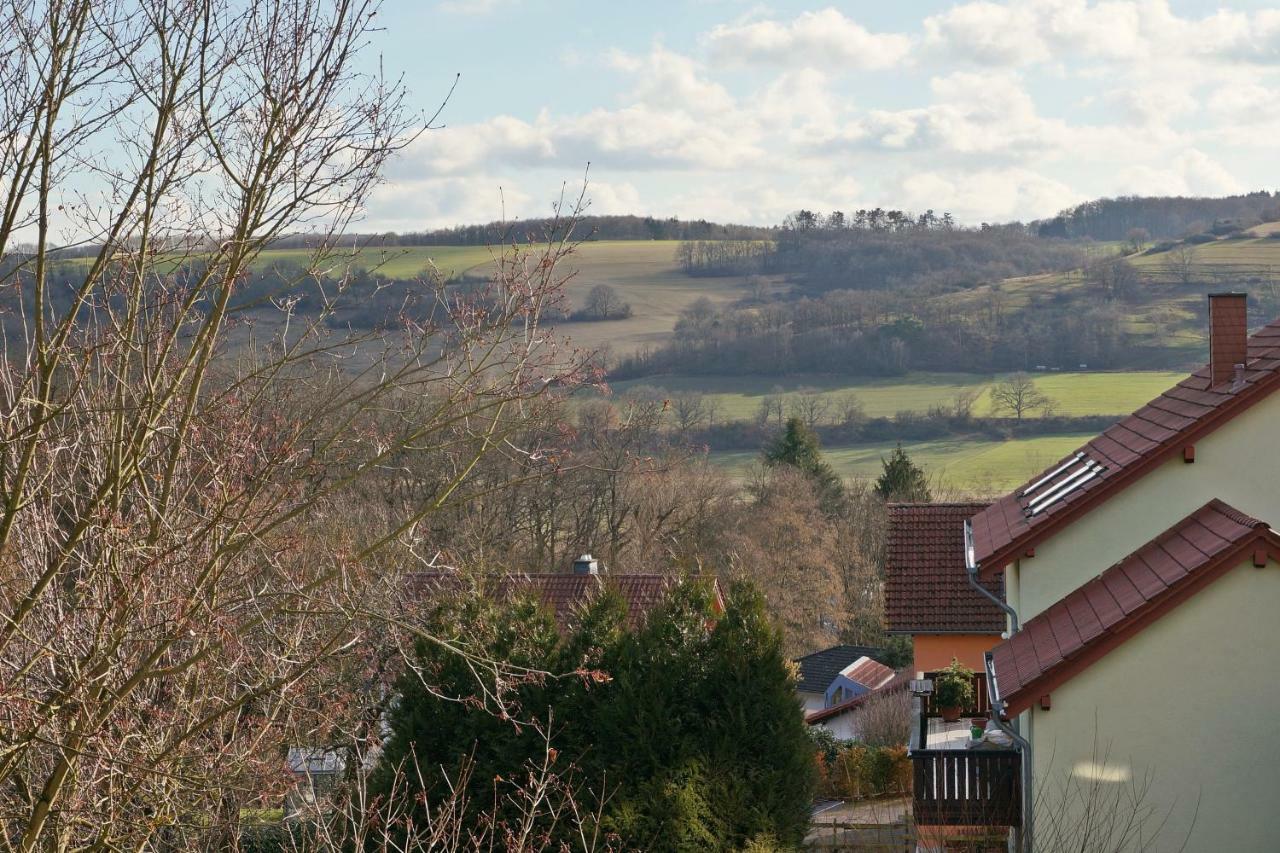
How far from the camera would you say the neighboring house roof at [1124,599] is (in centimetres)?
1077

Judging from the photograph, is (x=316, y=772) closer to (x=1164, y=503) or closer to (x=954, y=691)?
(x=954, y=691)

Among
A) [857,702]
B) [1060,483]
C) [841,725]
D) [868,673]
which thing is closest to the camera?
[1060,483]

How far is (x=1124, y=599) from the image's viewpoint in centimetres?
1181

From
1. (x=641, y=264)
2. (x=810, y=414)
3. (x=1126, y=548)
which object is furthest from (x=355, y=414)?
(x=641, y=264)

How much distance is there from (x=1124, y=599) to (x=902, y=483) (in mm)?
35011

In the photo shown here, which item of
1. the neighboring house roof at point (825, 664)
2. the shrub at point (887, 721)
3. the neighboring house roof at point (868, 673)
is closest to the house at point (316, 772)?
the shrub at point (887, 721)

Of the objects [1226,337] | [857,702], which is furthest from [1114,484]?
[857,702]

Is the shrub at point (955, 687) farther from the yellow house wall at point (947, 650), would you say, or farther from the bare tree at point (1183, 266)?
the bare tree at point (1183, 266)

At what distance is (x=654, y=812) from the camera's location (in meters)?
13.4

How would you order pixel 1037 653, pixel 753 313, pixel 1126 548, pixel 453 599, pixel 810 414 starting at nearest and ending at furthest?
pixel 1037 653 → pixel 1126 548 → pixel 453 599 → pixel 810 414 → pixel 753 313

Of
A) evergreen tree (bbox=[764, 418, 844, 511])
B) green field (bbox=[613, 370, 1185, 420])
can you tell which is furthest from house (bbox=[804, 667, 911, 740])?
green field (bbox=[613, 370, 1185, 420])

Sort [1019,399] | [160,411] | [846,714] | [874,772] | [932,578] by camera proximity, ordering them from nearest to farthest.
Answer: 1. [160,411]
2. [932,578]
3. [874,772]
4. [846,714]
5. [1019,399]

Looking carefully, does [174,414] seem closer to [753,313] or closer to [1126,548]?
[1126,548]

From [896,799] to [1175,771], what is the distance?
12389 mm
